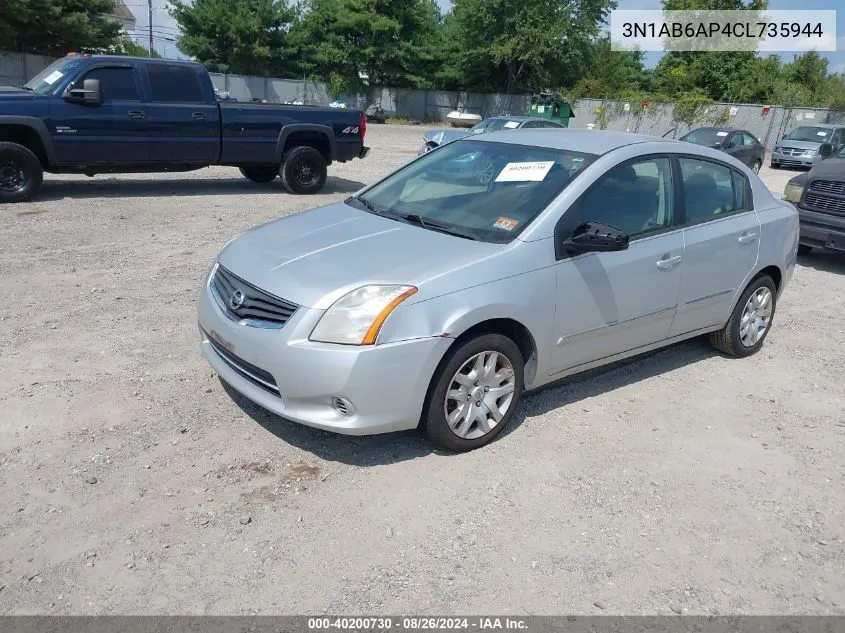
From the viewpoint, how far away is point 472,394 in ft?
12.9

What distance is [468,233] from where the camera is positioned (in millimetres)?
4211

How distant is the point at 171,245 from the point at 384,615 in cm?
626

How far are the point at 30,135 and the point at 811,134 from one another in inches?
1002

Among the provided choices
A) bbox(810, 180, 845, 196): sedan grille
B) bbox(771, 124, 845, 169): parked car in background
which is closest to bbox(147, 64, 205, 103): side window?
bbox(810, 180, 845, 196): sedan grille

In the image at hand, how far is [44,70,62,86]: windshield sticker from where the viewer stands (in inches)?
396

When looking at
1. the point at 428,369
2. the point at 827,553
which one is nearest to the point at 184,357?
the point at 428,369

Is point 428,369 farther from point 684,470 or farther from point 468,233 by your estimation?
point 684,470

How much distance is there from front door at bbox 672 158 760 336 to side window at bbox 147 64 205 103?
8170 mm

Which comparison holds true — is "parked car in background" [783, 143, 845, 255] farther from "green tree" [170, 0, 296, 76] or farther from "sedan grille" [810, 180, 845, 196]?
"green tree" [170, 0, 296, 76]

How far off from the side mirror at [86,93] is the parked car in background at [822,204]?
9.11m

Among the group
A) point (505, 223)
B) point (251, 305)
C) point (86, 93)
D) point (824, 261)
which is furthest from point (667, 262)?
point (86, 93)

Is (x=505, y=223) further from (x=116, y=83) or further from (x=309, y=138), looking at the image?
(x=309, y=138)

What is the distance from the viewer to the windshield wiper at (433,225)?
420cm

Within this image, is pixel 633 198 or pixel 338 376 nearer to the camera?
pixel 338 376
